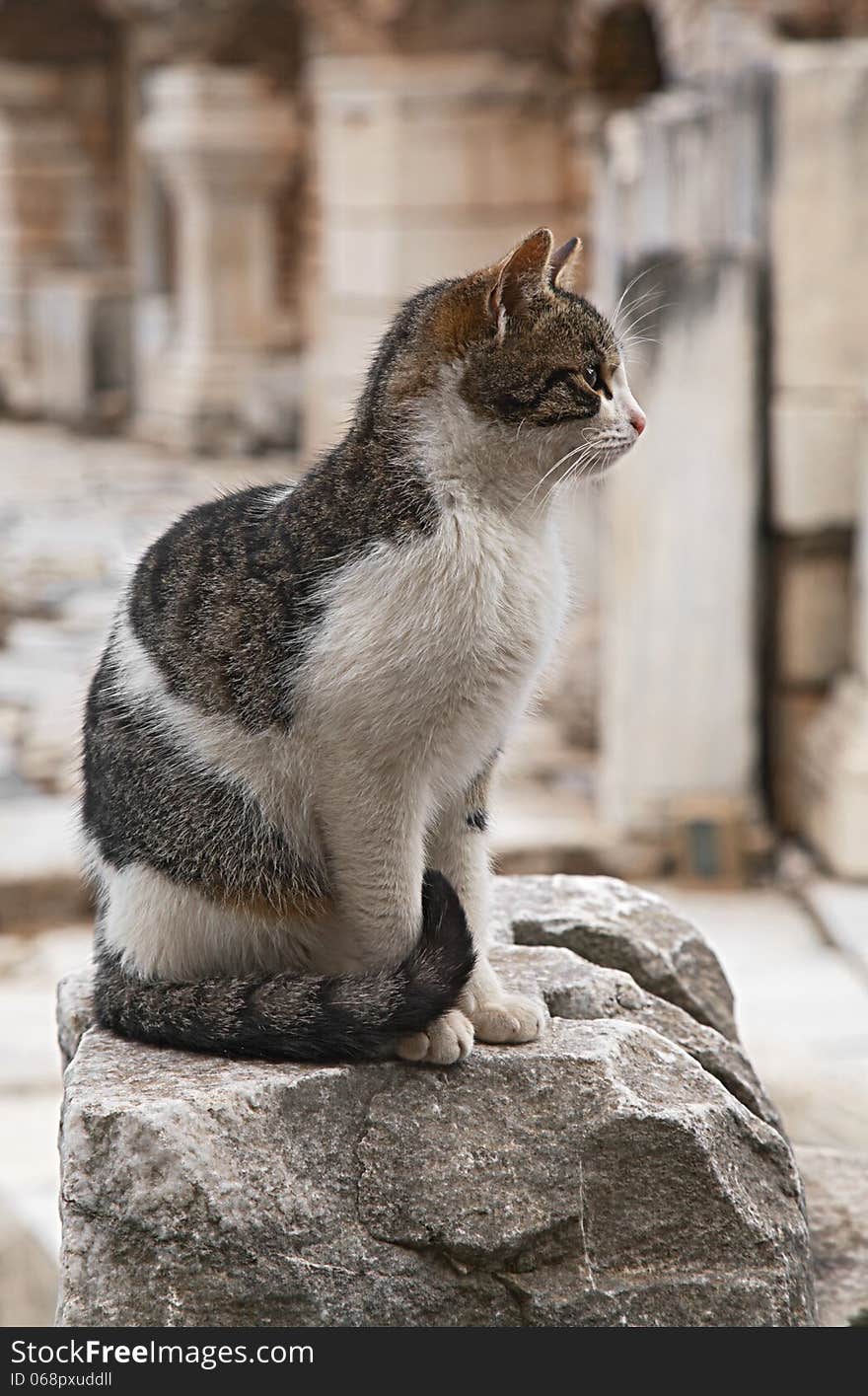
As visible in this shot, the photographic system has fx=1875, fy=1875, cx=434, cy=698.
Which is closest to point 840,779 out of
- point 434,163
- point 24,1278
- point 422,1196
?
point 24,1278

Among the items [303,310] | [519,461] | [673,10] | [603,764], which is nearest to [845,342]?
[603,764]

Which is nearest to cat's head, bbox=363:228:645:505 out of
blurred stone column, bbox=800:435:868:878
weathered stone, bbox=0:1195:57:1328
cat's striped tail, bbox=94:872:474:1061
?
cat's striped tail, bbox=94:872:474:1061

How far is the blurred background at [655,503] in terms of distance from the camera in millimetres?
5977

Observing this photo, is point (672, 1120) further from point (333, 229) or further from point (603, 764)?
point (333, 229)

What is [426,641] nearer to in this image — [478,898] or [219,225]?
[478,898]

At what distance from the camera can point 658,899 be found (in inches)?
150

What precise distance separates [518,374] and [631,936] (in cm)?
129

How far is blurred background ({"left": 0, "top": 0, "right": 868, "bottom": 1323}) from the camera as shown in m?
5.98

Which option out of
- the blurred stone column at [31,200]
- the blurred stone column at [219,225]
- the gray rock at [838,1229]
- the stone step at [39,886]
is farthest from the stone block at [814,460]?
the blurred stone column at [31,200]

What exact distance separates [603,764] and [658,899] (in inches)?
123

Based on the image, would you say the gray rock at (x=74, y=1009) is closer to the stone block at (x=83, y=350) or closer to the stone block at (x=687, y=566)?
the stone block at (x=687, y=566)

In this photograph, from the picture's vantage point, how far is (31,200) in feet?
56.4

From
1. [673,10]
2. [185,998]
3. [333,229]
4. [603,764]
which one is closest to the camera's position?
[185,998]

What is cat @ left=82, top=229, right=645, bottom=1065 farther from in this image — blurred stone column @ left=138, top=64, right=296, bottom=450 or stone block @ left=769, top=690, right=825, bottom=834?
blurred stone column @ left=138, top=64, right=296, bottom=450
